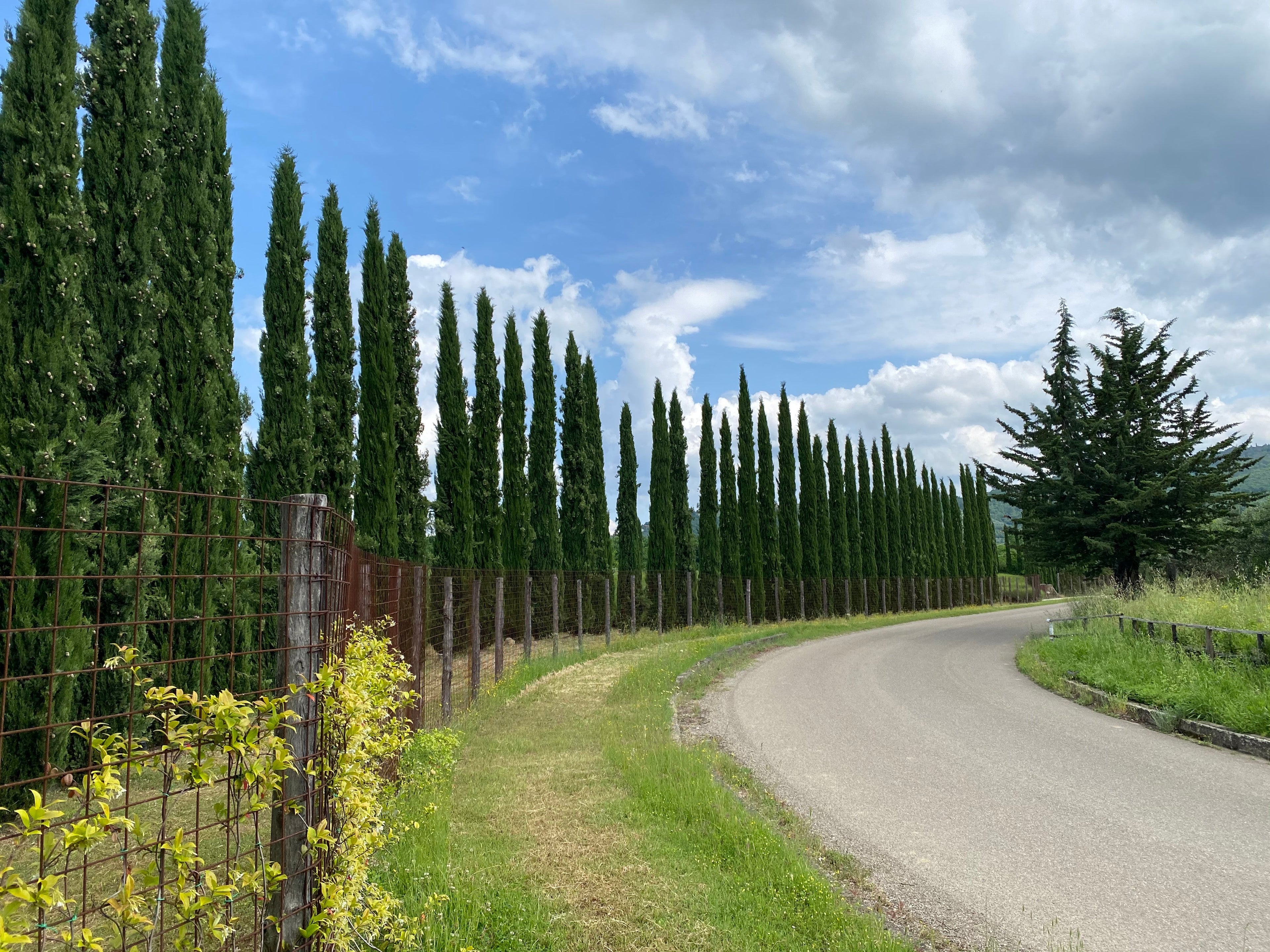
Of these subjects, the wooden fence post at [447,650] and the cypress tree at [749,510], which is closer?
the wooden fence post at [447,650]

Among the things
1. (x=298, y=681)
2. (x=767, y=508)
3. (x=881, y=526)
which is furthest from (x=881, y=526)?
(x=298, y=681)

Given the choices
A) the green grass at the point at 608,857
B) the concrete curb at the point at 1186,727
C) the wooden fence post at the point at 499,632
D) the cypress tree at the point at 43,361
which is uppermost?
the cypress tree at the point at 43,361

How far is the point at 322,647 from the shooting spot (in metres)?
3.87

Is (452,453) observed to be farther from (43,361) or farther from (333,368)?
(43,361)

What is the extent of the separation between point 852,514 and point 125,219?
3524 centimetres

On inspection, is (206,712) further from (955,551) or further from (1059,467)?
(955,551)

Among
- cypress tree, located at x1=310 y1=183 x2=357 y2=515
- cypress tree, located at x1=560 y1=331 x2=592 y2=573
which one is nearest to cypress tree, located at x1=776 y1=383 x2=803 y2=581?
cypress tree, located at x1=560 y1=331 x2=592 y2=573

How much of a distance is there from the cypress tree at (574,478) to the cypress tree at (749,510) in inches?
319

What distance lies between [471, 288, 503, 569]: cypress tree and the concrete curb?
1529 cm

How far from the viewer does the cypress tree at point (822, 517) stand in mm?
36156

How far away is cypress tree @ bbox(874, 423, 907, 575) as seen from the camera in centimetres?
4228

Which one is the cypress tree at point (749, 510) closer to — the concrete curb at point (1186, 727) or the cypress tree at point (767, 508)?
the cypress tree at point (767, 508)

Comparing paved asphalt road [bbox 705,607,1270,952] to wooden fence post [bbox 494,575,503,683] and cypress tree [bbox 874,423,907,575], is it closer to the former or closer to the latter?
wooden fence post [bbox 494,575,503,683]

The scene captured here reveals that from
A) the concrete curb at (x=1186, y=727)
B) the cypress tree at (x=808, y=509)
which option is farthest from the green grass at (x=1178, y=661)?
the cypress tree at (x=808, y=509)
